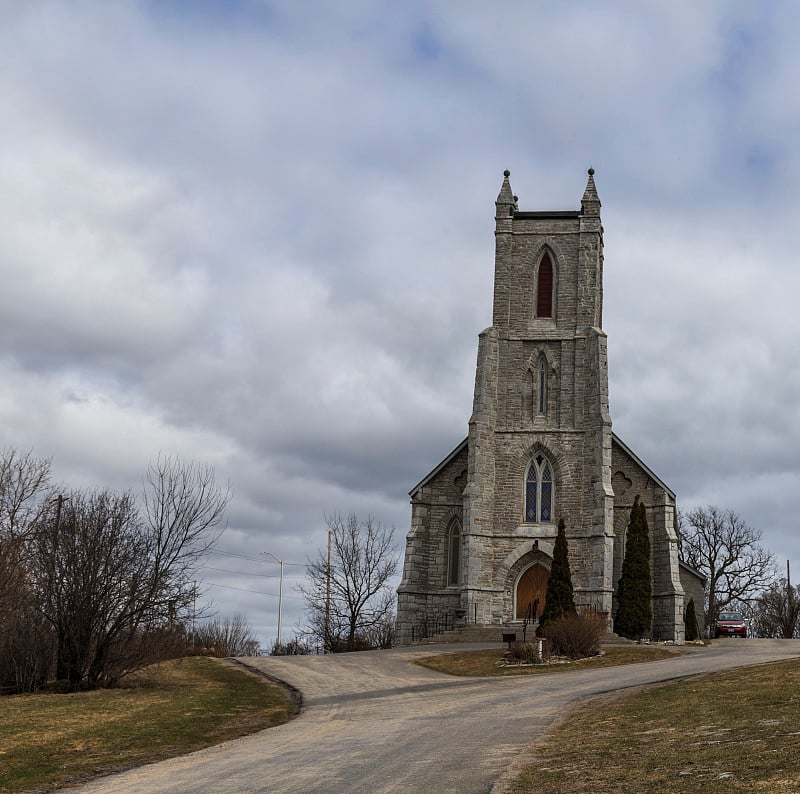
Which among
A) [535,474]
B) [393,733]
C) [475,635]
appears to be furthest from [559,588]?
[393,733]

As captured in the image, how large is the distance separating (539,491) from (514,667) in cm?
1464

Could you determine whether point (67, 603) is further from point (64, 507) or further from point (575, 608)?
point (575, 608)

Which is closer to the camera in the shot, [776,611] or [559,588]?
[559,588]

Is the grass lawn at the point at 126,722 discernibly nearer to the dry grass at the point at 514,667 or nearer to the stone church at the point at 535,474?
the dry grass at the point at 514,667

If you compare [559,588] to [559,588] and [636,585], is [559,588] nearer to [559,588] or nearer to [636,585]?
[559,588]

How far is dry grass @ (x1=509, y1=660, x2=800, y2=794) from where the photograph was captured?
11.4 m

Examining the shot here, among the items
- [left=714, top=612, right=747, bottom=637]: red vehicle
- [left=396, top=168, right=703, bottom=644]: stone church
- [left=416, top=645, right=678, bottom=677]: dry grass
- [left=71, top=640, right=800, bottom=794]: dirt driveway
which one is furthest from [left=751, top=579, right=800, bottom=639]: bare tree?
[left=71, top=640, right=800, bottom=794]: dirt driveway

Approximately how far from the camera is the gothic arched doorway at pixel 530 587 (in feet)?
140

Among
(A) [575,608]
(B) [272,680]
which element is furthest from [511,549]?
(B) [272,680]

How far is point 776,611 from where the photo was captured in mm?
70812

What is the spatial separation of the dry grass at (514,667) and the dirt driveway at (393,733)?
1.19 metres

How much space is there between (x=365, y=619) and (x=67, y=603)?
1102 inches

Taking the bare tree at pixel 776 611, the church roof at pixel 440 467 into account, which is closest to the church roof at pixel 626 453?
the church roof at pixel 440 467

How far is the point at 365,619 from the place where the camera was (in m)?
52.2
